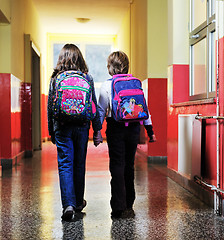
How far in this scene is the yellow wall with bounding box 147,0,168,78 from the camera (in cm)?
601

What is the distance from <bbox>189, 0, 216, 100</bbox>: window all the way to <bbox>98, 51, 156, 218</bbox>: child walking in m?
1.00

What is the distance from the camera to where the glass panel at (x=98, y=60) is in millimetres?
12492

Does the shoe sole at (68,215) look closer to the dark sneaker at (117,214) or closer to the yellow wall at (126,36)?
the dark sneaker at (117,214)

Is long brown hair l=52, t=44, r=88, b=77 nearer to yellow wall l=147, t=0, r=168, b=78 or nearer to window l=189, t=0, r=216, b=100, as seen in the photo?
window l=189, t=0, r=216, b=100

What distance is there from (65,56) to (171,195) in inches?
65.2

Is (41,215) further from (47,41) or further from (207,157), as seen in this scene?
(47,41)

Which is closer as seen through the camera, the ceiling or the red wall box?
the red wall box

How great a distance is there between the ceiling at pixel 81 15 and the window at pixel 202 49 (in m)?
4.58

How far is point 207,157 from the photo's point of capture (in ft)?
10.6

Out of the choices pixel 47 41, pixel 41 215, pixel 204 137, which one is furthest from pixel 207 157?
pixel 47 41

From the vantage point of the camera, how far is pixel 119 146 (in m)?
2.80

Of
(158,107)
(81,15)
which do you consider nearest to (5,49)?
(158,107)

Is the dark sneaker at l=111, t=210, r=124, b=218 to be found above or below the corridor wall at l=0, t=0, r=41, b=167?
below

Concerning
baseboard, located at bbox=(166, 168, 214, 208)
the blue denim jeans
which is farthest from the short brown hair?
baseboard, located at bbox=(166, 168, 214, 208)
